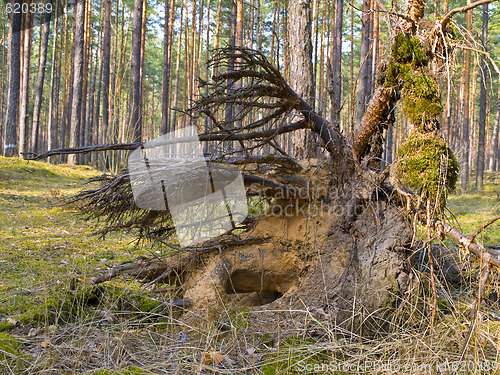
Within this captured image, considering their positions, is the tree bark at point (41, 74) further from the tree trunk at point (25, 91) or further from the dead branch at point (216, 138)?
the dead branch at point (216, 138)

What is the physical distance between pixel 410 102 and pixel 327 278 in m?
2.00

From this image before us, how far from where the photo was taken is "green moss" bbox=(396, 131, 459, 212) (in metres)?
3.27

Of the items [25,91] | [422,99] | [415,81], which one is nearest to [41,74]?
[25,91]

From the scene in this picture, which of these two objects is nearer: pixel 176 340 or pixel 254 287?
pixel 176 340

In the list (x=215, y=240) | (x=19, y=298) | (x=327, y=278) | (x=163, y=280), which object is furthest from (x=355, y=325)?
(x=19, y=298)

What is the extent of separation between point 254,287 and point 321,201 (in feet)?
4.76

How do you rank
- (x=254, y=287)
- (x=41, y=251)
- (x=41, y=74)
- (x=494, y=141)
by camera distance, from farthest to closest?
(x=494, y=141) → (x=41, y=74) → (x=41, y=251) → (x=254, y=287)

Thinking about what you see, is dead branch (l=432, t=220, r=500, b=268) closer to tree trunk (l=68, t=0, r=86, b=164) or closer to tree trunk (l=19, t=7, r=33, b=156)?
tree trunk (l=68, t=0, r=86, b=164)

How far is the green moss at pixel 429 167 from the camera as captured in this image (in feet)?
10.7

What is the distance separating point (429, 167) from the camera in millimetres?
3309

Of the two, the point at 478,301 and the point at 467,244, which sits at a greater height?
the point at 467,244

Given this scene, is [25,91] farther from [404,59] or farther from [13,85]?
[404,59]

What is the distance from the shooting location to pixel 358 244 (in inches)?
153

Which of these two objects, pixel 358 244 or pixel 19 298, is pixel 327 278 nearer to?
pixel 358 244
